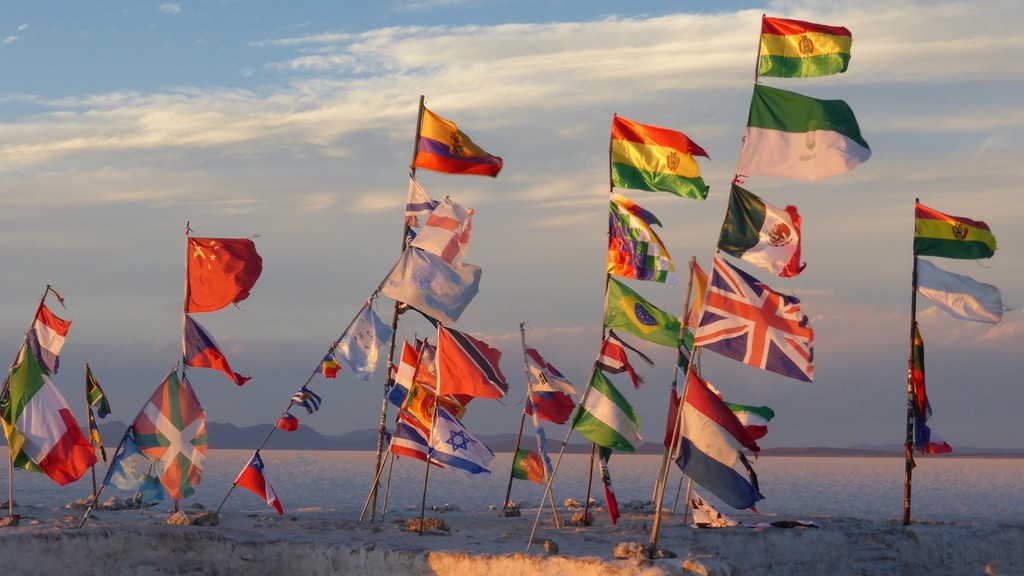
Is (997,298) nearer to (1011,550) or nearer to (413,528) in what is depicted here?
(1011,550)

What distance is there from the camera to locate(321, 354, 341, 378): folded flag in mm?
31078

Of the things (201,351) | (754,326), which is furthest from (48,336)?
(754,326)

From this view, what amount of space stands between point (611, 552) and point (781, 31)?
34.5 ft

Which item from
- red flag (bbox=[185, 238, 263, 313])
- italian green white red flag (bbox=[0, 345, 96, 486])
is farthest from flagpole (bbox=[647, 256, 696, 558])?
italian green white red flag (bbox=[0, 345, 96, 486])

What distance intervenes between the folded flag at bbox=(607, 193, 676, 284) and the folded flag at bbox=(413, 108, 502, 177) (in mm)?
5065

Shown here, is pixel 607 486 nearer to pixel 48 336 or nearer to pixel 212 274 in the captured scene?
pixel 212 274

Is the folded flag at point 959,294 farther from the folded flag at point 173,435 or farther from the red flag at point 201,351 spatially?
the folded flag at point 173,435

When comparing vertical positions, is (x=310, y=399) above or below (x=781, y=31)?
below

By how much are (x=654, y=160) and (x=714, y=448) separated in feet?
25.9

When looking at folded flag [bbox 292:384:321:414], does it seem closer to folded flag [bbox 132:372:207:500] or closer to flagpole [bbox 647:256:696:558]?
folded flag [bbox 132:372:207:500]

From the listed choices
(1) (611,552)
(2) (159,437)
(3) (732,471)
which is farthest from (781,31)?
(2) (159,437)

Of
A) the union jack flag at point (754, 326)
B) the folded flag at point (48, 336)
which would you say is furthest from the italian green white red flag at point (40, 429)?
the union jack flag at point (754, 326)

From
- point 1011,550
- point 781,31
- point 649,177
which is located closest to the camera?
point 781,31

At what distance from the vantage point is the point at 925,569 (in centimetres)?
2962
